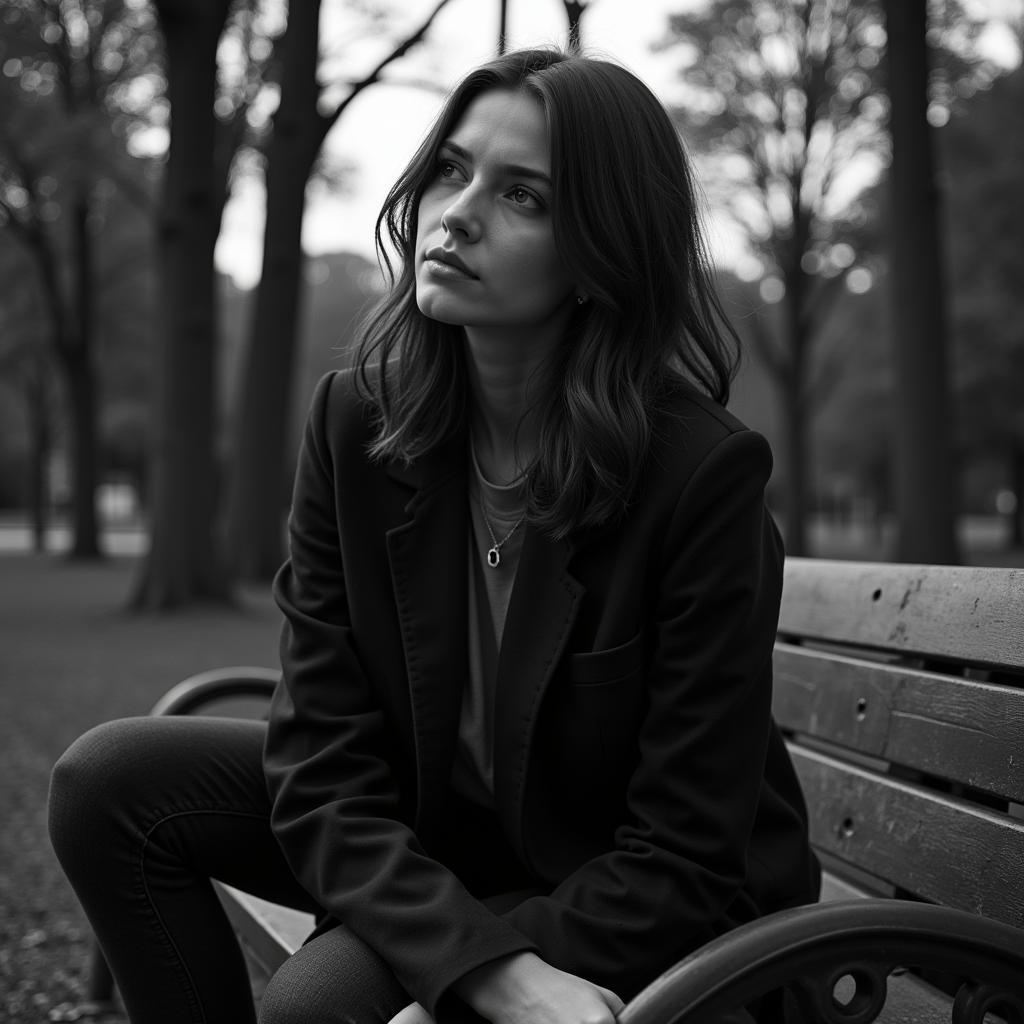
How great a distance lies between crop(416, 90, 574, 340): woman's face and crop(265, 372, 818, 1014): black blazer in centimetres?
27

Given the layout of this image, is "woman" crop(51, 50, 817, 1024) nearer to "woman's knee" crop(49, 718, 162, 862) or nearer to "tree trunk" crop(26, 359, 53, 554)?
"woman's knee" crop(49, 718, 162, 862)

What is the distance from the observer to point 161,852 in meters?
2.12

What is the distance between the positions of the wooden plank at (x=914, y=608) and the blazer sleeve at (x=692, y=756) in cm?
Result: 42

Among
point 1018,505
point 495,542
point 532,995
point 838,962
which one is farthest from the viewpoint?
point 1018,505

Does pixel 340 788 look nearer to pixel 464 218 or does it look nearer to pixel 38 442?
pixel 464 218

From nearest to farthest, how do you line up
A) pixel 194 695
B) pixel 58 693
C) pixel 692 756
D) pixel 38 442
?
pixel 692 756 → pixel 194 695 → pixel 58 693 → pixel 38 442

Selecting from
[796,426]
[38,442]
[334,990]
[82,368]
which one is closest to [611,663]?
[334,990]

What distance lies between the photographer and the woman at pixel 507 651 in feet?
6.08

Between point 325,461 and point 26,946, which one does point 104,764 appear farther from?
point 26,946

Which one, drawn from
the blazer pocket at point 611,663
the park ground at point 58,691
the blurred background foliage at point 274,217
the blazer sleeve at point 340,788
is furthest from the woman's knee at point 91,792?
the blurred background foliage at point 274,217

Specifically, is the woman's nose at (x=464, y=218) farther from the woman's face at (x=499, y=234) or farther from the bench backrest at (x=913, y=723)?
the bench backrest at (x=913, y=723)

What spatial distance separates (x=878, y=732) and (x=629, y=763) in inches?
28.7

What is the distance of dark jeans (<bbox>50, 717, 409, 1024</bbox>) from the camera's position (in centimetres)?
210

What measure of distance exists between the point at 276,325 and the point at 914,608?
41.8 ft
